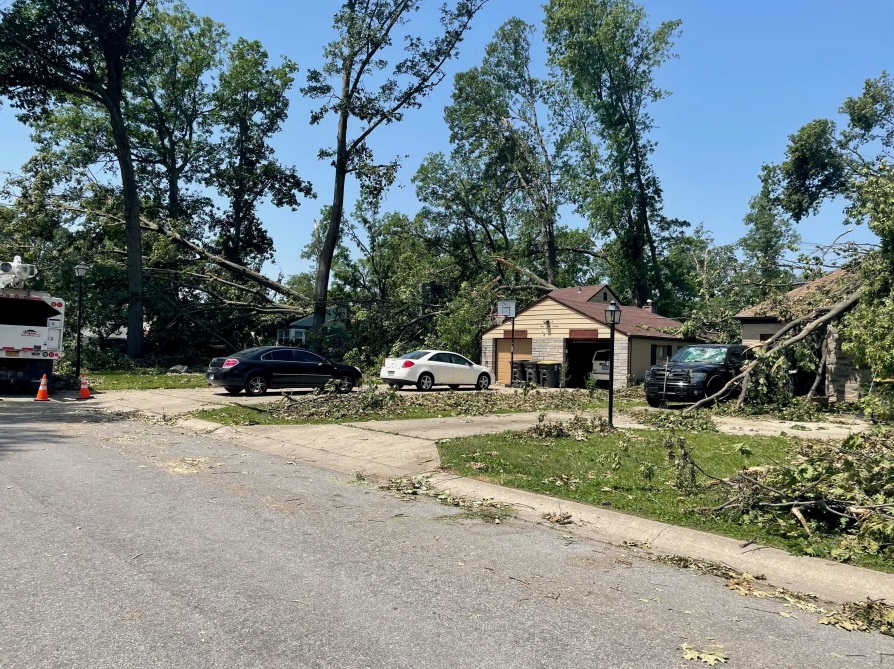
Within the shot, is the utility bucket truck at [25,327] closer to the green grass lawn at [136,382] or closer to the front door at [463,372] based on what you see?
the green grass lawn at [136,382]

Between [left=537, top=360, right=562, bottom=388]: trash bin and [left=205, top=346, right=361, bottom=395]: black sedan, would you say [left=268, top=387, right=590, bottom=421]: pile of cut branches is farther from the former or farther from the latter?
[left=537, top=360, right=562, bottom=388]: trash bin

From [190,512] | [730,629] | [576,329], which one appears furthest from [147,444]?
[576,329]

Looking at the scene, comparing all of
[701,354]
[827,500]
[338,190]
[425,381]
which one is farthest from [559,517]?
[338,190]

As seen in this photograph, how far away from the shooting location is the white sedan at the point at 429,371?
22.5m

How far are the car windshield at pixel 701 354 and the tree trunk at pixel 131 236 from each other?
24.9 m

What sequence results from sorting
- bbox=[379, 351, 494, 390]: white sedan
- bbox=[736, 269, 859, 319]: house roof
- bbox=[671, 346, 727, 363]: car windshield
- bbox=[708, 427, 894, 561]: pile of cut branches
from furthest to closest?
1. bbox=[379, 351, 494, 390]: white sedan
2. bbox=[671, 346, 727, 363]: car windshield
3. bbox=[736, 269, 859, 319]: house roof
4. bbox=[708, 427, 894, 561]: pile of cut branches

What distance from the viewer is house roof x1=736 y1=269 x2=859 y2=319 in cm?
1877

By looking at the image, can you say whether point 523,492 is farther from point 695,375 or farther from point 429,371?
point 429,371

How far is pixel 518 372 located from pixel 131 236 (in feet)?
64.8

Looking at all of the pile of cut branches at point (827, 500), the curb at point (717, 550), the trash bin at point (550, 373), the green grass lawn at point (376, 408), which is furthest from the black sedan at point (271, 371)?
the pile of cut branches at point (827, 500)

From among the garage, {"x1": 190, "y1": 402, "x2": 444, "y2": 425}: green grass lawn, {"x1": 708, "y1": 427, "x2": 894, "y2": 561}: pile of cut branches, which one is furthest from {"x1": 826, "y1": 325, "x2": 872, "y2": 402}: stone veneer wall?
{"x1": 708, "y1": 427, "x2": 894, "y2": 561}: pile of cut branches

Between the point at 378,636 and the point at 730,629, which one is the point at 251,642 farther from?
the point at 730,629

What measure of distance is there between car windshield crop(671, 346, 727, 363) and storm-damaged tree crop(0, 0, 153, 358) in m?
25.0

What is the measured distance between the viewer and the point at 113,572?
15.1 ft
